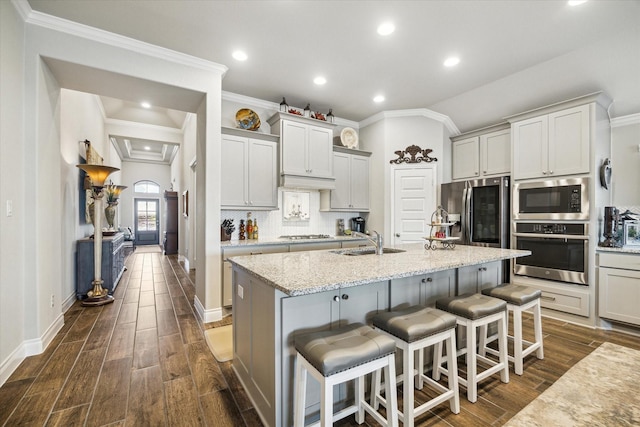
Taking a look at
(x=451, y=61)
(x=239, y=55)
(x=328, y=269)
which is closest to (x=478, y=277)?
(x=328, y=269)

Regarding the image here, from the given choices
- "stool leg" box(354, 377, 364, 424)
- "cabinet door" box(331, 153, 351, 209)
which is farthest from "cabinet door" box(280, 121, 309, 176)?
"stool leg" box(354, 377, 364, 424)

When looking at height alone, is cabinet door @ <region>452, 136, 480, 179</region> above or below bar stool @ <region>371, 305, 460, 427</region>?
above

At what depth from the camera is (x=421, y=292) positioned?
2182 millimetres

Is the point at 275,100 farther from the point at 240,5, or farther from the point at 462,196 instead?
the point at 462,196

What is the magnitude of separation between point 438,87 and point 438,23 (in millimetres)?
1395

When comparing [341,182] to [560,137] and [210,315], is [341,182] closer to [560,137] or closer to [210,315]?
[210,315]

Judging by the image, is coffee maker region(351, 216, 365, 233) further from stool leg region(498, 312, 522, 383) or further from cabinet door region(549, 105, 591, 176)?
stool leg region(498, 312, 522, 383)

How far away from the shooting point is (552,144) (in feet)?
11.4

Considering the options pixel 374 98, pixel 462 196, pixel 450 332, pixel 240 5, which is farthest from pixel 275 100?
pixel 450 332

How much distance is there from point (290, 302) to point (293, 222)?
322 cm

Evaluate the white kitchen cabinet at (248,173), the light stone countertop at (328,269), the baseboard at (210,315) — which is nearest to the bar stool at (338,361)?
the light stone countertop at (328,269)

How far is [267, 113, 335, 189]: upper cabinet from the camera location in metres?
4.14

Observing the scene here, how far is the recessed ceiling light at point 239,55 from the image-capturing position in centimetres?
305

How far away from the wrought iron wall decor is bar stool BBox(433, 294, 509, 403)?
2919 millimetres
